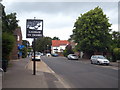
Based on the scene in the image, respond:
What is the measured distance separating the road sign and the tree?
25873 millimetres

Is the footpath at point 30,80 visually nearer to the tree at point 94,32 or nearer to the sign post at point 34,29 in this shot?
the sign post at point 34,29

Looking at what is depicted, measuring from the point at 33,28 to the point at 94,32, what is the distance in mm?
27086

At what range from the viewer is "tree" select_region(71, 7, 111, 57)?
4009 centimetres

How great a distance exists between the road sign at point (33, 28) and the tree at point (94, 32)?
25873mm

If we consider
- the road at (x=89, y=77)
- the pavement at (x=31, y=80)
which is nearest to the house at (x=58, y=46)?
the road at (x=89, y=77)

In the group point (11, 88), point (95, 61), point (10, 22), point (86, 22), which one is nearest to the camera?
point (11, 88)

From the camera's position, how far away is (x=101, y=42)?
41188mm

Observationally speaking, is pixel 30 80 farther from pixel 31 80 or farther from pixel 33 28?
pixel 33 28

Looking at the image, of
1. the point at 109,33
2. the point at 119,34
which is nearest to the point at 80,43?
the point at 109,33

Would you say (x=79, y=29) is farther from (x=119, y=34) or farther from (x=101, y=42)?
(x=119, y=34)

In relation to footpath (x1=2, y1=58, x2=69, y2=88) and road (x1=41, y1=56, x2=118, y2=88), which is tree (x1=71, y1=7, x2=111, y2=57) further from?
footpath (x1=2, y1=58, x2=69, y2=88)

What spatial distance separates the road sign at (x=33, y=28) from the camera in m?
14.4

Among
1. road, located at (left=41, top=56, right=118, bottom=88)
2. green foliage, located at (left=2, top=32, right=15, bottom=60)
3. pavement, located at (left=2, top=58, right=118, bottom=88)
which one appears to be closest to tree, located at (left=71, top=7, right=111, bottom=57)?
road, located at (left=41, top=56, right=118, bottom=88)

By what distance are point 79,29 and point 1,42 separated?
28.2 meters
